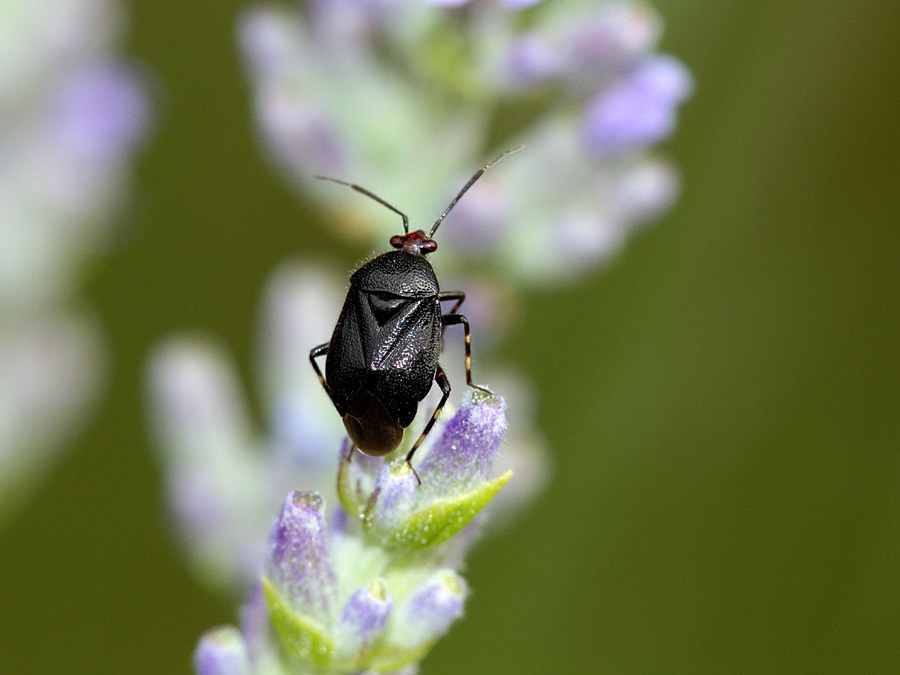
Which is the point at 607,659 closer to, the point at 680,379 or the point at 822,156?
the point at 680,379

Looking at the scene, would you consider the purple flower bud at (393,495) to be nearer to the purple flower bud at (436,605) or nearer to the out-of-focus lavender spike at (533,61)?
the purple flower bud at (436,605)

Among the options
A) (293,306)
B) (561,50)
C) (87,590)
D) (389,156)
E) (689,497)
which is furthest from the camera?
(87,590)

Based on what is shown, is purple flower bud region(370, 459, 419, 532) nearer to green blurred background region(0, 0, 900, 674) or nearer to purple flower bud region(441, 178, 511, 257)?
purple flower bud region(441, 178, 511, 257)

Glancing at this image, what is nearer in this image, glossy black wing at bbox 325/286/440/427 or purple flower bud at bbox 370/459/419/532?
purple flower bud at bbox 370/459/419/532

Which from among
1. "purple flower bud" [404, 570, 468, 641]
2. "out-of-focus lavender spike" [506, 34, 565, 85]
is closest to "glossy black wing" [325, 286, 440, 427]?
"purple flower bud" [404, 570, 468, 641]

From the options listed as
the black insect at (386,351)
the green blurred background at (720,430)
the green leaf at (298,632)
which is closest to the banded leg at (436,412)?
the black insect at (386,351)

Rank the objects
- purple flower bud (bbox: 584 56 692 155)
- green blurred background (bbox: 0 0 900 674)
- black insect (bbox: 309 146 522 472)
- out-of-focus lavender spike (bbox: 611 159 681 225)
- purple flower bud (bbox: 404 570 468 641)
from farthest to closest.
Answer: green blurred background (bbox: 0 0 900 674) → out-of-focus lavender spike (bbox: 611 159 681 225) → purple flower bud (bbox: 584 56 692 155) → black insect (bbox: 309 146 522 472) → purple flower bud (bbox: 404 570 468 641)

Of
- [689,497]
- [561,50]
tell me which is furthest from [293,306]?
[689,497]
